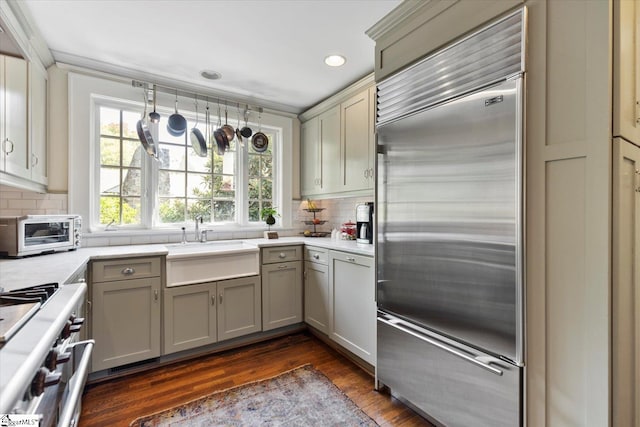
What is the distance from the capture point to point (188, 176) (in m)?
3.01

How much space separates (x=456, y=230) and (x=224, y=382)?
1828mm

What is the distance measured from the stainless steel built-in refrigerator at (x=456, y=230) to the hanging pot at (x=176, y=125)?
1.88 metres

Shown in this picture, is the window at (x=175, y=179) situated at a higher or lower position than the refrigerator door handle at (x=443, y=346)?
higher

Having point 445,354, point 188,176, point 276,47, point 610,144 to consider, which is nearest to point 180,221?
point 188,176

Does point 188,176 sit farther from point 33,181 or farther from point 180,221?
point 33,181

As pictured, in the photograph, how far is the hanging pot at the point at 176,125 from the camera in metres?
2.76

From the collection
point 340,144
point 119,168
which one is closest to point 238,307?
point 119,168

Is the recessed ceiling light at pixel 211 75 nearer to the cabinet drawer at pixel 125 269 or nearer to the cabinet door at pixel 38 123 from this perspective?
the cabinet door at pixel 38 123

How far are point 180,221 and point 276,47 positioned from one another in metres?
1.83

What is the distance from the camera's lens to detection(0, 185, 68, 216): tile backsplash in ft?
7.22

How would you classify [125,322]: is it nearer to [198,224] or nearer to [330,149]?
[198,224]

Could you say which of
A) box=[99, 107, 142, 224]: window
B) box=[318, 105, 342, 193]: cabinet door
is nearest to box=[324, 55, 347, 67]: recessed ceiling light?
box=[318, 105, 342, 193]: cabinet door

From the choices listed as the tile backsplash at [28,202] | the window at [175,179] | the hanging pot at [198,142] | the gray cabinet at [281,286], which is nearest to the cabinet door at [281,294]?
the gray cabinet at [281,286]

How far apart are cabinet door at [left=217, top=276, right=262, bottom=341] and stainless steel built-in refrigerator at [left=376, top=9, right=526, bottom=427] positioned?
1.22 meters
